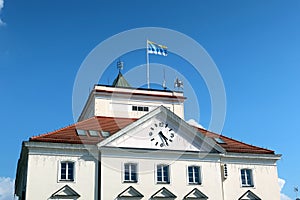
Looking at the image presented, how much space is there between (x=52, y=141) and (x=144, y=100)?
47.1 feet

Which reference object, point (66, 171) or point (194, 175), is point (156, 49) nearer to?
point (194, 175)

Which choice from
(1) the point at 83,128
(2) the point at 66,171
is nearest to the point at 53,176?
(2) the point at 66,171

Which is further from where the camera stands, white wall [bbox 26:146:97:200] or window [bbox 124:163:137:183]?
window [bbox 124:163:137:183]

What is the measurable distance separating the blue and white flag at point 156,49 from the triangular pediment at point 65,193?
18.8 meters

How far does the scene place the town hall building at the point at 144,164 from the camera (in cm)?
3200

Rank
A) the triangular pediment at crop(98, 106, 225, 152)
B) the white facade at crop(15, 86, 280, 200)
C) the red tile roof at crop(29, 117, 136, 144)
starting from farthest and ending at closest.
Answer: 1. the triangular pediment at crop(98, 106, 225, 152)
2. the red tile roof at crop(29, 117, 136, 144)
3. the white facade at crop(15, 86, 280, 200)

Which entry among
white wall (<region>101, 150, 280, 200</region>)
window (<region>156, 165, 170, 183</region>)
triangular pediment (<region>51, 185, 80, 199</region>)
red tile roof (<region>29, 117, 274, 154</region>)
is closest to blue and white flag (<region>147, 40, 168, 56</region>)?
red tile roof (<region>29, 117, 274, 154</region>)

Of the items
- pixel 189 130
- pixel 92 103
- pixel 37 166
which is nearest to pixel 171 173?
pixel 189 130

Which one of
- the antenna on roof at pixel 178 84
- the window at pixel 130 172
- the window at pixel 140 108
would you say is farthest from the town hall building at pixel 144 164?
the antenna on roof at pixel 178 84

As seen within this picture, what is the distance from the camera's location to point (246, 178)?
37031 mm

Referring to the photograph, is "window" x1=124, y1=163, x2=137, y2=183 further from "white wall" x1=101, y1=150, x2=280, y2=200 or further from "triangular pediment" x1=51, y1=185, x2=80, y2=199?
"triangular pediment" x1=51, y1=185, x2=80, y2=199

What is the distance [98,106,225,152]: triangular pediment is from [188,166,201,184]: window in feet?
5.07

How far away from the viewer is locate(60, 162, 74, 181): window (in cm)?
3212

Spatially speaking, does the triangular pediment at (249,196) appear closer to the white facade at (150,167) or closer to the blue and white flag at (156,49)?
the white facade at (150,167)
